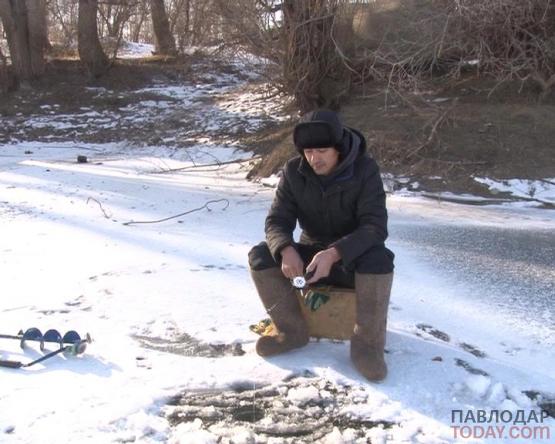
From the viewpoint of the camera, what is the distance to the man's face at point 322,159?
113 inches

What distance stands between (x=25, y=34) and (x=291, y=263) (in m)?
16.0

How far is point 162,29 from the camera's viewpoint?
2008cm

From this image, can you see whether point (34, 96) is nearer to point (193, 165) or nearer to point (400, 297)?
point (193, 165)

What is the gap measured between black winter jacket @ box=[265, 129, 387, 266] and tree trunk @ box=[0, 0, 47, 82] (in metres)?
15.5

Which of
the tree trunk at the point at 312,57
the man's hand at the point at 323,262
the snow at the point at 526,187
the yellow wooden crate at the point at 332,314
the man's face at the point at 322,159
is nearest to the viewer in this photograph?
the man's hand at the point at 323,262

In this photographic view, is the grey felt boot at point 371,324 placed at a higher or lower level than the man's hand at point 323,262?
lower

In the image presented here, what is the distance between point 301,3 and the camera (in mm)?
9250

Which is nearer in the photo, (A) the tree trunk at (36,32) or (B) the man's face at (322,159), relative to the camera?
(B) the man's face at (322,159)

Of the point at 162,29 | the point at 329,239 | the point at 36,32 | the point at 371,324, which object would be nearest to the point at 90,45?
the point at 36,32

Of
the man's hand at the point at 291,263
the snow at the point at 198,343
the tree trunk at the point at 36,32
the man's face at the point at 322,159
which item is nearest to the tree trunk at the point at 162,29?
the tree trunk at the point at 36,32

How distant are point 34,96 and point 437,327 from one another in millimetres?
14936

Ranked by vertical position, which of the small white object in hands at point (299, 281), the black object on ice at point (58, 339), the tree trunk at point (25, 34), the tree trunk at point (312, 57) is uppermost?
the tree trunk at point (25, 34)

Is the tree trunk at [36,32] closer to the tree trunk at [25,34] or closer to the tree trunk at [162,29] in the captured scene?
the tree trunk at [25,34]

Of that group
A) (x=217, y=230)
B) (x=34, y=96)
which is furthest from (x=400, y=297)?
(x=34, y=96)
